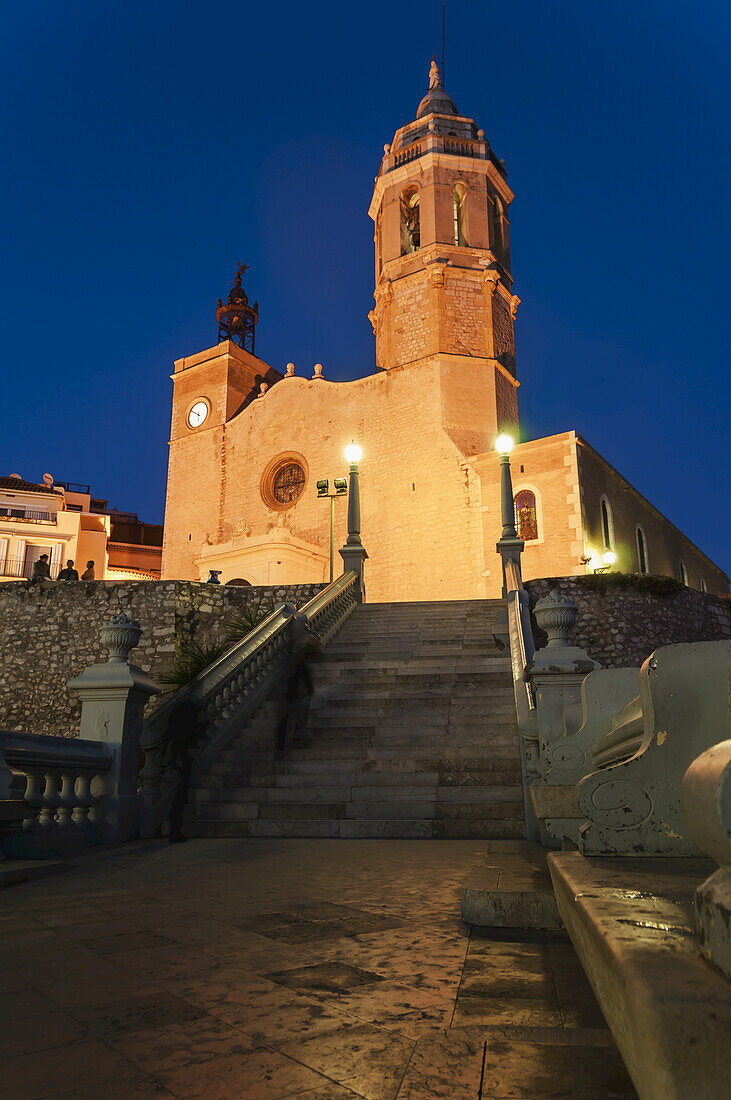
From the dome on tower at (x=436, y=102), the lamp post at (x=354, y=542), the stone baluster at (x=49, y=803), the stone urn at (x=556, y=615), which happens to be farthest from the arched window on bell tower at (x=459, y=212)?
the stone baluster at (x=49, y=803)

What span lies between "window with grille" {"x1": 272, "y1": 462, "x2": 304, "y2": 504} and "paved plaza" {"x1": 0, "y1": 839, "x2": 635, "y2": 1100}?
24111 mm

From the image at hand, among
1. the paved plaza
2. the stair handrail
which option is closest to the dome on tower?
the stair handrail

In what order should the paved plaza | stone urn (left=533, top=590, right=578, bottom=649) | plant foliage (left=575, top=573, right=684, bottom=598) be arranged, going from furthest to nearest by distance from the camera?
plant foliage (left=575, top=573, right=684, bottom=598) < stone urn (left=533, top=590, right=578, bottom=649) < the paved plaza

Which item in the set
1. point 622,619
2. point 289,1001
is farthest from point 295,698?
point 622,619

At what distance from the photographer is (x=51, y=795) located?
6.11m

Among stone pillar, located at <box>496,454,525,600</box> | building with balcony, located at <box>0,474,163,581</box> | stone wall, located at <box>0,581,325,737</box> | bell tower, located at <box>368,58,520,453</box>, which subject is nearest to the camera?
stone pillar, located at <box>496,454,525,600</box>

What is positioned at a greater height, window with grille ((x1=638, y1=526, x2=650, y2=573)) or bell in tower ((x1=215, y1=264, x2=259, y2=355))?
bell in tower ((x1=215, y1=264, x2=259, y2=355))

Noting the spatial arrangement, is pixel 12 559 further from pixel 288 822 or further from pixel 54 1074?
pixel 54 1074

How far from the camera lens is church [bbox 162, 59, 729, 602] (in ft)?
73.0

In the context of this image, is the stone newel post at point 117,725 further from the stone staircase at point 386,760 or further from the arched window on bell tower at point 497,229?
the arched window on bell tower at point 497,229

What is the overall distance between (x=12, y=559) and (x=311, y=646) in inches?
1221

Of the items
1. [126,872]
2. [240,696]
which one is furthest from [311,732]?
[126,872]

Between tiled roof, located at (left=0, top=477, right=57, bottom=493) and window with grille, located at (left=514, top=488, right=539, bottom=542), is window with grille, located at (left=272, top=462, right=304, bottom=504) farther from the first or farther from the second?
tiled roof, located at (left=0, top=477, right=57, bottom=493)

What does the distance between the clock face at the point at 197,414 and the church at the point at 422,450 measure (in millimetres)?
87
